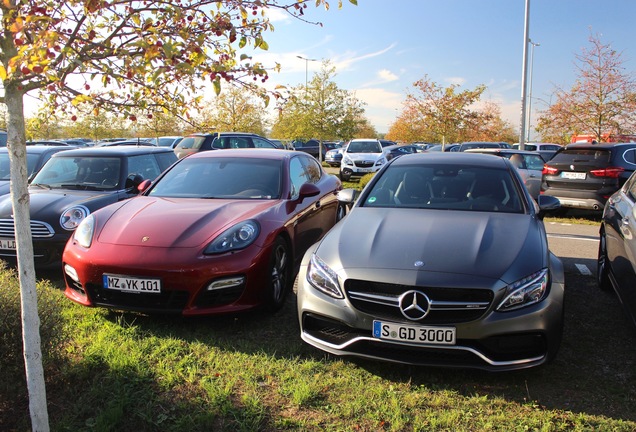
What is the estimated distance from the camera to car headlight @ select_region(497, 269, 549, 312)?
3090 millimetres

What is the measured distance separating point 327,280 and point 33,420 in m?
1.84

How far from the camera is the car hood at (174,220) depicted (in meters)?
4.13

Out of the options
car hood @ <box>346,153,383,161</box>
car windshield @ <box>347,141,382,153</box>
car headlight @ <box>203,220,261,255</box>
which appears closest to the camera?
car headlight @ <box>203,220,261,255</box>

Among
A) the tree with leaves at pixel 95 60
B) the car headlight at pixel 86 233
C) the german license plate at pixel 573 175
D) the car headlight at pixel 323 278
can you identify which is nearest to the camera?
the tree with leaves at pixel 95 60

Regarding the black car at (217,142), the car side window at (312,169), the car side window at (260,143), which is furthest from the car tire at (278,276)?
the car side window at (260,143)

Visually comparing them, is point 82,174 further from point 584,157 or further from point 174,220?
point 584,157

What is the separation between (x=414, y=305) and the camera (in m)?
Answer: 3.09

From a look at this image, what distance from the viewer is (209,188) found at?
5332mm

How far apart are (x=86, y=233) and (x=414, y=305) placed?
2952 millimetres

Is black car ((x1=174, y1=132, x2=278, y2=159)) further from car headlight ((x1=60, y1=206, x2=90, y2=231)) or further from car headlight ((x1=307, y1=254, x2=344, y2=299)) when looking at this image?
car headlight ((x1=307, y1=254, x2=344, y2=299))

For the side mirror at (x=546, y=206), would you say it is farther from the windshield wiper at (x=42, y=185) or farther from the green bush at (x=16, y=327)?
the windshield wiper at (x=42, y=185)

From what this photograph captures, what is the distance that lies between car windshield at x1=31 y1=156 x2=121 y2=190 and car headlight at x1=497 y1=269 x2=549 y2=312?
512 centimetres

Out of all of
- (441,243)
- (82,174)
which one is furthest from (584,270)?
(82,174)

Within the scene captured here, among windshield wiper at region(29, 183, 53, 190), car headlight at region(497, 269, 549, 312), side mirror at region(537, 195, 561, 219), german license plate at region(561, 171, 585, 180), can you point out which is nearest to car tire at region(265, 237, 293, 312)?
car headlight at region(497, 269, 549, 312)
